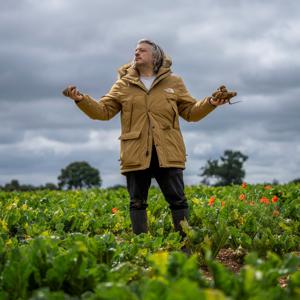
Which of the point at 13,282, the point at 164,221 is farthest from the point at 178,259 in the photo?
the point at 164,221

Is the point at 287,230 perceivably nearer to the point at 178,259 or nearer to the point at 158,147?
the point at 158,147

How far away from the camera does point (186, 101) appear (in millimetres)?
7340

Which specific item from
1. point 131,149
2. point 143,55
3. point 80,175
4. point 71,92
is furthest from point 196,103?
point 80,175

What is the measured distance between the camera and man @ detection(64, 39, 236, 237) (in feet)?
22.8

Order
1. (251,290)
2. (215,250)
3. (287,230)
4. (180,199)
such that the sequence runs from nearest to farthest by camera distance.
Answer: (251,290) < (215,250) < (180,199) < (287,230)

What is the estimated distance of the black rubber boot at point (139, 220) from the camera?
7.39 m

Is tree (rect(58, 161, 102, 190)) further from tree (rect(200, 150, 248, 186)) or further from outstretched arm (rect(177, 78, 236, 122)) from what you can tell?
outstretched arm (rect(177, 78, 236, 122))

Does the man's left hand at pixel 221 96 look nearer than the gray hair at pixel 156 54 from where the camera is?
Yes

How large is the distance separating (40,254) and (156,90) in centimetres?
301

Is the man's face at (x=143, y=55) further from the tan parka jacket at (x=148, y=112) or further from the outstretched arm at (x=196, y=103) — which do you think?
the outstretched arm at (x=196, y=103)

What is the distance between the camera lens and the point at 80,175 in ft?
242

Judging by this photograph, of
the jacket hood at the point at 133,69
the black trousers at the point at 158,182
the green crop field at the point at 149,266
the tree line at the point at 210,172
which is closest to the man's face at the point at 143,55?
the jacket hood at the point at 133,69

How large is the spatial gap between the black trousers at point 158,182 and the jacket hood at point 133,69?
0.89 meters

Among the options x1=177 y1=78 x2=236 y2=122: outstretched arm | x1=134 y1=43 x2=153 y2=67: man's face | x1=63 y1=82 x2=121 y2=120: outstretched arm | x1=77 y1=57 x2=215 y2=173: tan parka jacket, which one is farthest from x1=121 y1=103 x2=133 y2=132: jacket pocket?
x1=177 y1=78 x2=236 y2=122: outstretched arm
